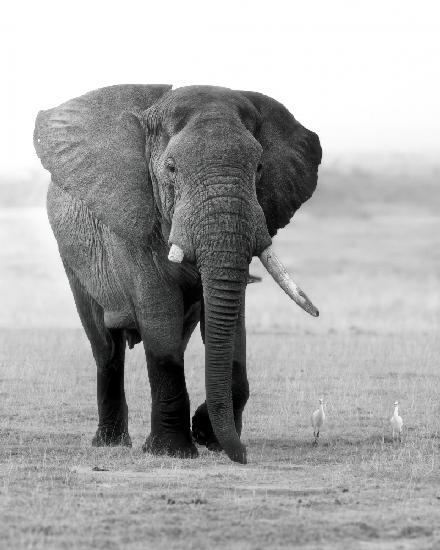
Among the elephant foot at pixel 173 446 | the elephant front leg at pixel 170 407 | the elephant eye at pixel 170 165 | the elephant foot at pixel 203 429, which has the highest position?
the elephant eye at pixel 170 165

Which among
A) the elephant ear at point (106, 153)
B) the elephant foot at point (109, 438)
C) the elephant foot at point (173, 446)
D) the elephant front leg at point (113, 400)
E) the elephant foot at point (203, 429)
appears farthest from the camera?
the elephant front leg at point (113, 400)

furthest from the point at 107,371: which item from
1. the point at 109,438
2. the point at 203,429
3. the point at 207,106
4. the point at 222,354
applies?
the point at 207,106

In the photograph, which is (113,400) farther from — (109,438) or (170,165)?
(170,165)

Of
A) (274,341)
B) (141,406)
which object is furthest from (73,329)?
(141,406)

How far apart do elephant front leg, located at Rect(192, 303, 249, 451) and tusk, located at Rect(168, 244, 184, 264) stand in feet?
3.83

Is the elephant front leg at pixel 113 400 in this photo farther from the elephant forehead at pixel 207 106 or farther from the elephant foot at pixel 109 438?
the elephant forehead at pixel 207 106

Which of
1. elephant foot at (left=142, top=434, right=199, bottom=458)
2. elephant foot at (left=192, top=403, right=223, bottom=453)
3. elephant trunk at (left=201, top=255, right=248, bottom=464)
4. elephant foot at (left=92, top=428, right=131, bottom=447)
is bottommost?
elephant foot at (left=92, top=428, right=131, bottom=447)

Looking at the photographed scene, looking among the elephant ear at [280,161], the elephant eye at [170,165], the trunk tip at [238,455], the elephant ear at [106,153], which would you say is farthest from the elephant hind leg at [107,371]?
the elephant eye at [170,165]

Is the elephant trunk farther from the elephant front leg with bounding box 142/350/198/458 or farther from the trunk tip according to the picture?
the elephant front leg with bounding box 142/350/198/458

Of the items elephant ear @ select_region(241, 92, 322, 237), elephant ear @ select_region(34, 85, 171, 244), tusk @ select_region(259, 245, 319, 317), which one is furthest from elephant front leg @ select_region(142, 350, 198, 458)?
elephant ear @ select_region(241, 92, 322, 237)

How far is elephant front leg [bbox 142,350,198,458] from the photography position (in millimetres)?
12875

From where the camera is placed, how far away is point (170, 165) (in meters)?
12.4

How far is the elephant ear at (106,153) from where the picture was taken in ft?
43.1

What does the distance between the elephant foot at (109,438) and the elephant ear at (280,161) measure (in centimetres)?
295
